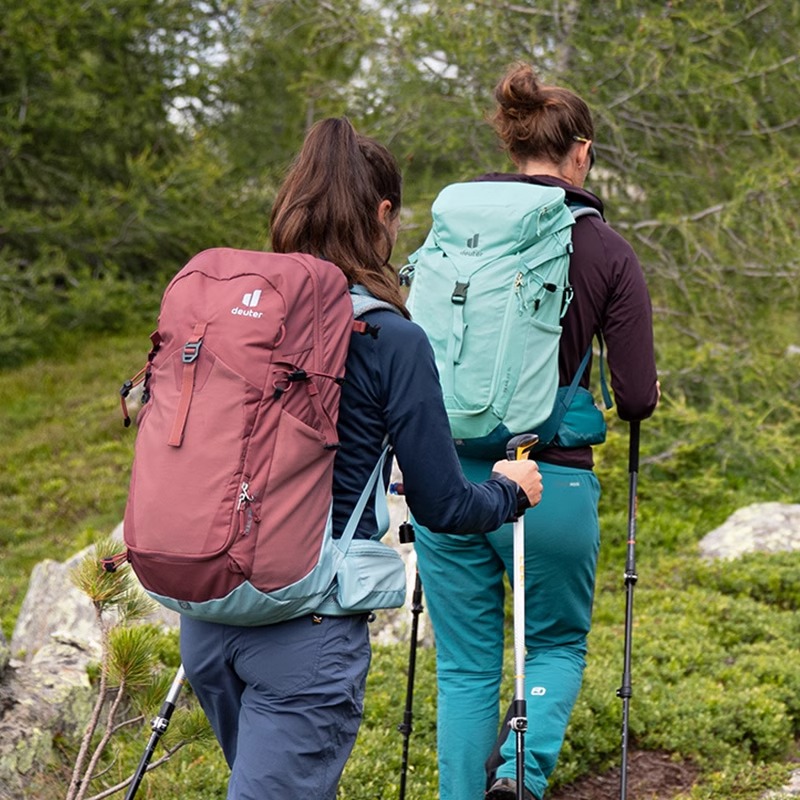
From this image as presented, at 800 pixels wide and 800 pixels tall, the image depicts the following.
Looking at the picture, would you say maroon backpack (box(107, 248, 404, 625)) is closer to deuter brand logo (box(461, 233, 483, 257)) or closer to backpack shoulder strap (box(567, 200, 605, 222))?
deuter brand logo (box(461, 233, 483, 257))

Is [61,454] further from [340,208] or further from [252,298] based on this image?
[252,298]

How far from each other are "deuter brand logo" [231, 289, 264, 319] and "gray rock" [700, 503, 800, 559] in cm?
639

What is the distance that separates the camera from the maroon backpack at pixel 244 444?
2227 millimetres

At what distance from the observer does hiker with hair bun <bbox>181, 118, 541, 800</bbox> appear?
2373mm

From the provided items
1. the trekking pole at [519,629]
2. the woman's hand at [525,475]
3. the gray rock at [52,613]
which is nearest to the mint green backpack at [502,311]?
the trekking pole at [519,629]

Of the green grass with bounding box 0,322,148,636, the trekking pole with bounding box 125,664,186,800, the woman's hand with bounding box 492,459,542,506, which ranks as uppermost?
the woman's hand with bounding box 492,459,542,506

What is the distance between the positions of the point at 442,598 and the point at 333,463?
3.98ft

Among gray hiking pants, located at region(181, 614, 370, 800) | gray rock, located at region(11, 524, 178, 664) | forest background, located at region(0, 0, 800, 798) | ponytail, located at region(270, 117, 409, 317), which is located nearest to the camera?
gray hiking pants, located at region(181, 614, 370, 800)

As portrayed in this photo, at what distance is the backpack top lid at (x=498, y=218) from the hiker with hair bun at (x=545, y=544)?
62 millimetres

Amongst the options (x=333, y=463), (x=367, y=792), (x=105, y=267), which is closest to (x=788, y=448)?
(x=367, y=792)

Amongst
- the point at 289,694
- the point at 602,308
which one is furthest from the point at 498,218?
the point at 289,694

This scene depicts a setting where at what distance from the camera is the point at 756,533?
8.20 m

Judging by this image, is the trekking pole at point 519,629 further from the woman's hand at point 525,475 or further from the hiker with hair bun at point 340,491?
the hiker with hair bun at point 340,491

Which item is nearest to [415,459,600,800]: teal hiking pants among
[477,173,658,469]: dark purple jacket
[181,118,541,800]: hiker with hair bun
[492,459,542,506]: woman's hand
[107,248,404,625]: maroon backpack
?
[477,173,658,469]: dark purple jacket
